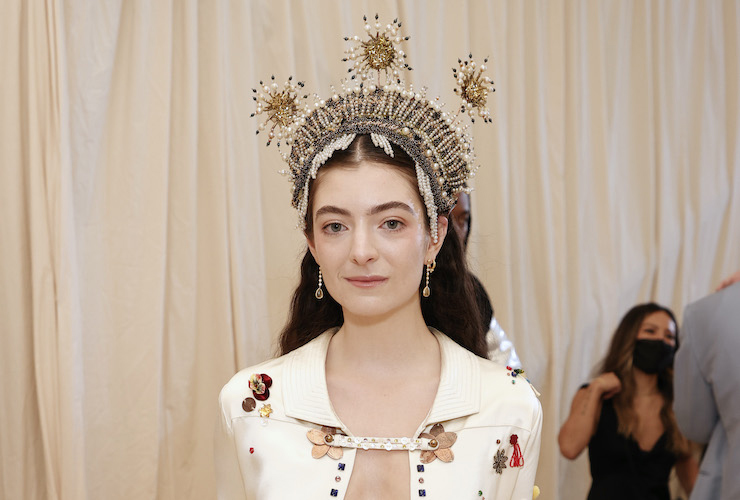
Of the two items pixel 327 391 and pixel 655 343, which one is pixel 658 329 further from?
pixel 327 391

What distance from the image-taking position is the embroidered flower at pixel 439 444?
1.80m

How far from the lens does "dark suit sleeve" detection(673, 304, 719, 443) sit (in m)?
2.51

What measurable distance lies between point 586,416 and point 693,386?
76 centimetres

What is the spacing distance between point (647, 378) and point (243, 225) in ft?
5.81

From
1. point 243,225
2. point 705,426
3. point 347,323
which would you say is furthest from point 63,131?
point 705,426

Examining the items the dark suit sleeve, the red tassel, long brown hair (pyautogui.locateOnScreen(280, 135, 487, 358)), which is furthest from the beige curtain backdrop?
the red tassel

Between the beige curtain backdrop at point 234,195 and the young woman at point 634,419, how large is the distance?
18.5 inches

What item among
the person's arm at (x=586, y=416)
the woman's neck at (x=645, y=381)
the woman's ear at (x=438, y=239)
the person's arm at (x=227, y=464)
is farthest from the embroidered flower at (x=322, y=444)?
the woman's neck at (x=645, y=381)

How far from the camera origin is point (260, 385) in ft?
6.31

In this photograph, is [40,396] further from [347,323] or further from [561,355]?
[561,355]

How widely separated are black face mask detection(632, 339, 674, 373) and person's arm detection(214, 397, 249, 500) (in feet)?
6.38

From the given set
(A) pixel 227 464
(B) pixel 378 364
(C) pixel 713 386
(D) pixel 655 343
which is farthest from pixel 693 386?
(A) pixel 227 464

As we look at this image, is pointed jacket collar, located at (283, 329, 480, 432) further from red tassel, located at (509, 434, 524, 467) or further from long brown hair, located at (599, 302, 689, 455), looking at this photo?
long brown hair, located at (599, 302, 689, 455)

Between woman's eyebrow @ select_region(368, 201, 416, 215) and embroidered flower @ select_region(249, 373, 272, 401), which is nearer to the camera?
woman's eyebrow @ select_region(368, 201, 416, 215)
